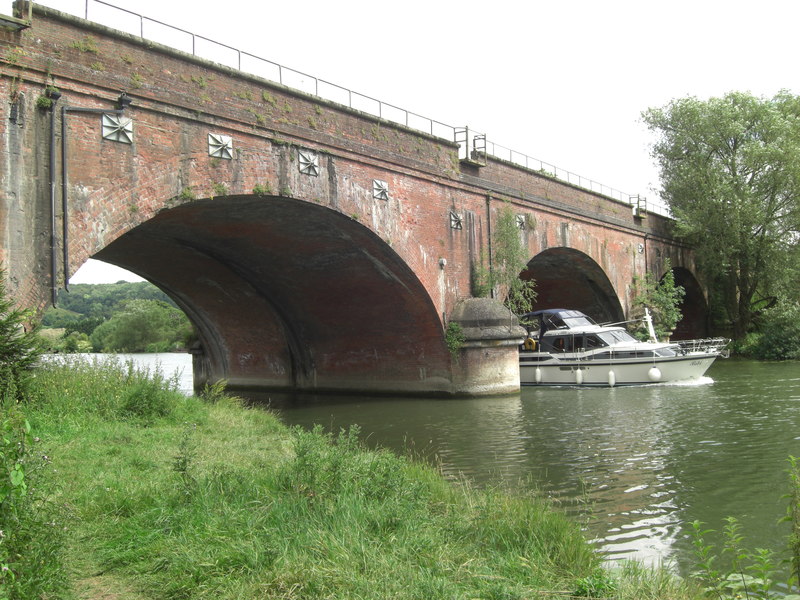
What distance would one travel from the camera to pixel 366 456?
7.29m

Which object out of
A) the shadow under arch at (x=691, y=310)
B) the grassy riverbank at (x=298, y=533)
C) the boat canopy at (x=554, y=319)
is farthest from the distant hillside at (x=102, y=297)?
the grassy riverbank at (x=298, y=533)

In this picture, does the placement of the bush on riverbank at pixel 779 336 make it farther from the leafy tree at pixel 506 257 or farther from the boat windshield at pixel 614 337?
the leafy tree at pixel 506 257

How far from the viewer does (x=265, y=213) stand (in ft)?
46.2

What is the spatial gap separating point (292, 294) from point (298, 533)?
1550 cm

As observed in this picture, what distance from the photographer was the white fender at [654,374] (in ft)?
60.6

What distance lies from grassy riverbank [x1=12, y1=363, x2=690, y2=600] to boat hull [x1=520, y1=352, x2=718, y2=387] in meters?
13.4

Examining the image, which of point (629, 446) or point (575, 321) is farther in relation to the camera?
point (575, 321)

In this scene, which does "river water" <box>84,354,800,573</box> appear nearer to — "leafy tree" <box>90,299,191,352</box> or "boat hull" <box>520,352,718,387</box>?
"boat hull" <box>520,352,718,387</box>

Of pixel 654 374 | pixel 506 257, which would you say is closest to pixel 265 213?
pixel 506 257

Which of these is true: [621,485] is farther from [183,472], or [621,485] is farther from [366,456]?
[183,472]

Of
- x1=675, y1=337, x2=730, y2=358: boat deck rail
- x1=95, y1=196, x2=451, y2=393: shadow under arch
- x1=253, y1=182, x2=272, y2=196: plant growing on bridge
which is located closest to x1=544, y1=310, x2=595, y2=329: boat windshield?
x1=675, y1=337, x2=730, y2=358: boat deck rail

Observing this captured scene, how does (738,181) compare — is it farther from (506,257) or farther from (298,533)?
(298,533)

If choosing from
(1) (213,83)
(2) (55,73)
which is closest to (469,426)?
(1) (213,83)

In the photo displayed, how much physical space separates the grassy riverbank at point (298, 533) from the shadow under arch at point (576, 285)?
19.4 meters
